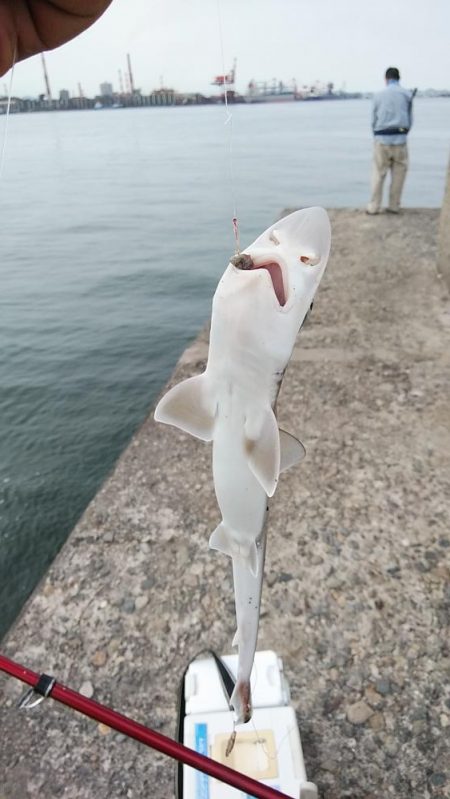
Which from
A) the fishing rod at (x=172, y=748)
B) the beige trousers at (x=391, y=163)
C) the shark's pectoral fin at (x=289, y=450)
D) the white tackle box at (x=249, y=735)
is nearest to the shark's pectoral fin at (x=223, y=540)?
the shark's pectoral fin at (x=289, y=450)

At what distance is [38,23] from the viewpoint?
219 centimetres

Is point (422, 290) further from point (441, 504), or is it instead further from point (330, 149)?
point (330, 149)

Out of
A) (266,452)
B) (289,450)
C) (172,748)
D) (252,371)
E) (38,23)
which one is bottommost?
(172,748)

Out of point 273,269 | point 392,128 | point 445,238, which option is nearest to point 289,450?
point 273,269

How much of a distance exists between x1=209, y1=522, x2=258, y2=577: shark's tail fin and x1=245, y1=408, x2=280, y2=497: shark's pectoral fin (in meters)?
0.37

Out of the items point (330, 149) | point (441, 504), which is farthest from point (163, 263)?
point (330, 149)

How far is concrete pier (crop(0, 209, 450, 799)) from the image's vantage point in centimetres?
313

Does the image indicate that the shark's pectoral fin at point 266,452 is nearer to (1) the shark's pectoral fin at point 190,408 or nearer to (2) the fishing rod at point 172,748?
(1) the shark's pectoral fin at point 190,408

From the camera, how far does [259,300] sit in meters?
1.94

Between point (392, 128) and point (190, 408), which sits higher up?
point (392, 128)

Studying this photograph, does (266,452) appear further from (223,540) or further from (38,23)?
(38,23)

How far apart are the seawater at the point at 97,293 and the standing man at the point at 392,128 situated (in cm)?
544

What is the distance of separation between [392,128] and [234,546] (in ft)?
41.7

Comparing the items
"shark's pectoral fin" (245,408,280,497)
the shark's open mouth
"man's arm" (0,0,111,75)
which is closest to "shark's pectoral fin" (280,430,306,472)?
"shark's pectoral fin" (245,408,280,497)
